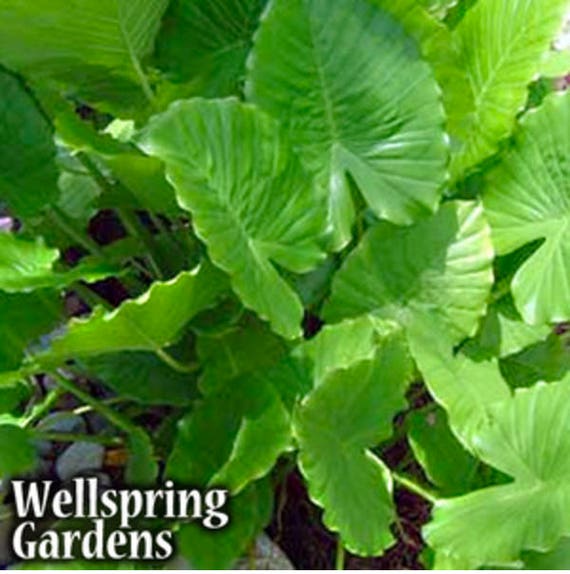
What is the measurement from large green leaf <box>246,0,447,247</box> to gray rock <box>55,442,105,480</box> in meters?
0.52

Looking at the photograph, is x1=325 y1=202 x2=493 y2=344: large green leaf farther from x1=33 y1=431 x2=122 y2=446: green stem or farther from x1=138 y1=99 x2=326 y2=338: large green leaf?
x1=33 y1=431 x2=122 y2=446: green stem

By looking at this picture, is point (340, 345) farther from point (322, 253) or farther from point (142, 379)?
point (142, 379)

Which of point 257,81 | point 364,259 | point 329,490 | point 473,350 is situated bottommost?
point 329,490

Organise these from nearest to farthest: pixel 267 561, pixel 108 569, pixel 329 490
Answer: pixel 329 490, pixel 108 569, pixel 267 561

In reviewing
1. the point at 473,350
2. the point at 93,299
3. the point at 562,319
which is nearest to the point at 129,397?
the point at 93,299

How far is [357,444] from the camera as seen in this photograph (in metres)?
1.48

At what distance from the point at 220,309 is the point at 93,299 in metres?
0.28

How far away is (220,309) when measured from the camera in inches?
64.6

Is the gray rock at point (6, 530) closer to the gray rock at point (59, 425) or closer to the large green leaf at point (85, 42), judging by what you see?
the gray rock at point (59, 425)

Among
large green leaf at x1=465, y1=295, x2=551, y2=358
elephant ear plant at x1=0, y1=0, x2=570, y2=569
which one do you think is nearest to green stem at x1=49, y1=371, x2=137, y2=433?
elephant ear plant at x1=0, y1=0, x2=570, y2=569

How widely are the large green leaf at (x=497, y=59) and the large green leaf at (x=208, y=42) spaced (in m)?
0.25

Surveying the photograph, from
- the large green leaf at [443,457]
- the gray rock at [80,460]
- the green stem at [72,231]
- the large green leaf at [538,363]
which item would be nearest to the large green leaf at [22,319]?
the green stem at [72,231]

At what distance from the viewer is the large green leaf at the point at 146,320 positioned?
136 cm

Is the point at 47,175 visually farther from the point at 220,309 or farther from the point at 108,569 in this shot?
the point at 108,569
